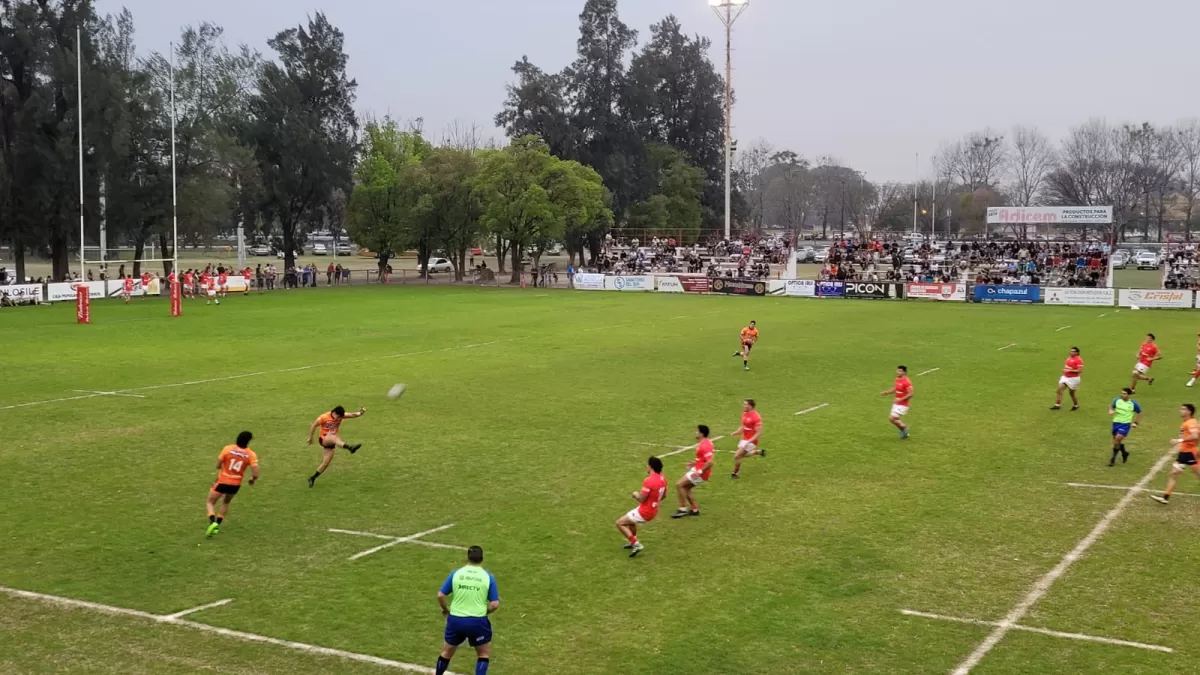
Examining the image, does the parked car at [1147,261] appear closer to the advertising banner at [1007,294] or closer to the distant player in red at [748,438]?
the advertising banner at [1007,294]

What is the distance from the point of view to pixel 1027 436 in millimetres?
23344

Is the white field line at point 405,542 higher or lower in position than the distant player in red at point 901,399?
lower

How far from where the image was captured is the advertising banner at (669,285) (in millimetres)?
76644

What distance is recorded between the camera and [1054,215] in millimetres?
76562

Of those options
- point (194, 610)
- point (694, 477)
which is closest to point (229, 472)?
point (194, 610)

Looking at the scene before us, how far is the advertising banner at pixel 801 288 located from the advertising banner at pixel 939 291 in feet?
21.2

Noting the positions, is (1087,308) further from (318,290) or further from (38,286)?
(38,286)

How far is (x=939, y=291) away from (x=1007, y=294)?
437 cm

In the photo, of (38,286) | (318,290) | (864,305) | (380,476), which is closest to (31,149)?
(38,286)

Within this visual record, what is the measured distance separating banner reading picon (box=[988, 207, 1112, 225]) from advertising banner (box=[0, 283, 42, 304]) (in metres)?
65.8

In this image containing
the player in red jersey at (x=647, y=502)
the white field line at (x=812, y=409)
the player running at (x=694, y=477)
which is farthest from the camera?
the white field line at (x=812, y=409)

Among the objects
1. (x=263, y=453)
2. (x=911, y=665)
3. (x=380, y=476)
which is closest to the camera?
(x=911, y=665)

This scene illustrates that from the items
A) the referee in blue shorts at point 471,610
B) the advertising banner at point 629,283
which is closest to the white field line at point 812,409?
the referee in blue shorts at point 471,610

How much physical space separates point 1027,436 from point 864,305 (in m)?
41.2
